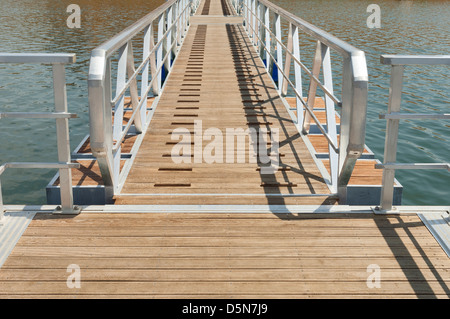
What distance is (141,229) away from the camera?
9.95 ft

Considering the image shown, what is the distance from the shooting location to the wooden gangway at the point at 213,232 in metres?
2.51

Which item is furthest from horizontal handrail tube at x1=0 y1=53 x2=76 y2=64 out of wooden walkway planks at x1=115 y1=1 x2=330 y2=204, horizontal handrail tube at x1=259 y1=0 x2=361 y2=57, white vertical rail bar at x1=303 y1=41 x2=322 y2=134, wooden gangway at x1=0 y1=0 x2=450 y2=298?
white vertical rail bar at x1=303 y1=41 x2=322 y2=134

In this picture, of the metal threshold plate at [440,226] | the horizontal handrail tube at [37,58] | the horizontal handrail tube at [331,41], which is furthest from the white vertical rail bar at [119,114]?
the metal threshold plate at [440,226]

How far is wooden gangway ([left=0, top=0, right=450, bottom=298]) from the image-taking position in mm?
2506

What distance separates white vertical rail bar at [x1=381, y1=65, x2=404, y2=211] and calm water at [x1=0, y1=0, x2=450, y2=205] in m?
3.47

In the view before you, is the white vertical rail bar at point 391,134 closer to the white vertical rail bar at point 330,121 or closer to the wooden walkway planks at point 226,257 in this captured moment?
the wooden walkway planks at point 226,257

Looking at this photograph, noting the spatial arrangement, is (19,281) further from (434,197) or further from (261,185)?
(434,197)

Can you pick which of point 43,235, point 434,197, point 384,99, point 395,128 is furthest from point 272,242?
point 384,99

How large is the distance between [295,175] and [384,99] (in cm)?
822

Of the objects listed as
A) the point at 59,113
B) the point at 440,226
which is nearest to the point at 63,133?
the point at 59,113

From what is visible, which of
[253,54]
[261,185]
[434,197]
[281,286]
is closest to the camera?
[281,286]

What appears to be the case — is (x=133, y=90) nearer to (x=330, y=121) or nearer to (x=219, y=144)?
(x=219, y=144)

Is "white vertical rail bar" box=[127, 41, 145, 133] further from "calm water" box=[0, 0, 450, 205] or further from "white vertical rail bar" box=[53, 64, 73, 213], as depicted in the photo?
"calm water" box=[0, 0, 450, 205]

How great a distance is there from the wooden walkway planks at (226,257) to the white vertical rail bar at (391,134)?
148 mm
